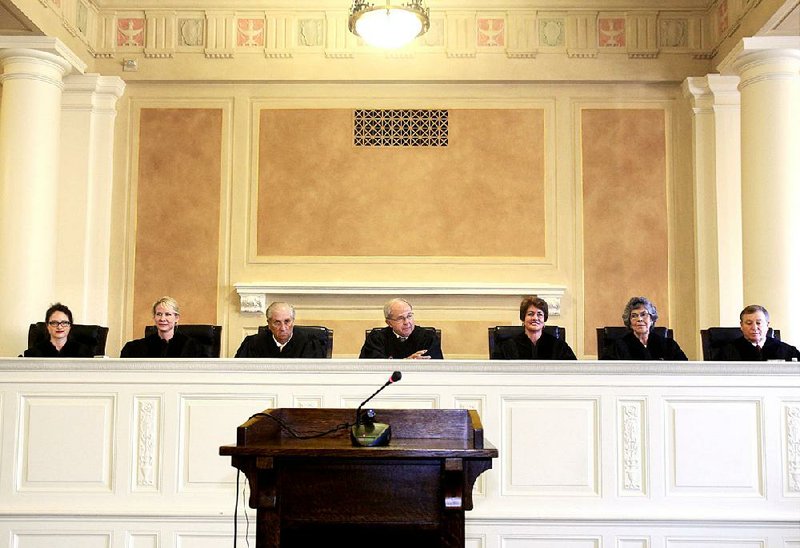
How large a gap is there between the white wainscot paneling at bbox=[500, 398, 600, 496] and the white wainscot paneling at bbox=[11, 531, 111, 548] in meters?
2.12

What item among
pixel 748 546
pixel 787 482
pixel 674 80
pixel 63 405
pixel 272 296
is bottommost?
pixel 748 546

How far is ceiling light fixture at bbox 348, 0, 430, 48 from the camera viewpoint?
6.43 metres

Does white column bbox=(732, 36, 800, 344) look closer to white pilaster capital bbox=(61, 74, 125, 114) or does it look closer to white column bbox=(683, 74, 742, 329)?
white column bbox=(683, 74, 742, 329)

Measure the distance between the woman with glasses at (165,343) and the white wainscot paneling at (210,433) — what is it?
127cm

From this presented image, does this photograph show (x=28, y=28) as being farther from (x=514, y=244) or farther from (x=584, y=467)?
(x=584, y=467)

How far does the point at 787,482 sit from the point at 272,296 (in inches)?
182

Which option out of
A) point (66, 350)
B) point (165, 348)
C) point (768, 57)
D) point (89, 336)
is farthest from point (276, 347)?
point (768, 57)

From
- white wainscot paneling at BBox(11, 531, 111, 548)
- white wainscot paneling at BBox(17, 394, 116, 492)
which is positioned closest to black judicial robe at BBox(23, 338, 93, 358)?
white wainscot paneling at BBox(17, 394, 116, 492)

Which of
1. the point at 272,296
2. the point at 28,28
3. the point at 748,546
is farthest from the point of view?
the point at 272,296

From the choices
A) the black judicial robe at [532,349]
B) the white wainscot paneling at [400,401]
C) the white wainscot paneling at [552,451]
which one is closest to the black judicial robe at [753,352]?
the black judicial robe at [532,349]

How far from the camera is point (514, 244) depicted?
8.05 m

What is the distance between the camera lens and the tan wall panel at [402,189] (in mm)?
8062

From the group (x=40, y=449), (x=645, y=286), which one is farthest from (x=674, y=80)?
(x=40, y=449)

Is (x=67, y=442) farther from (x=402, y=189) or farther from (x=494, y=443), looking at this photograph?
(x=402, y=189)
